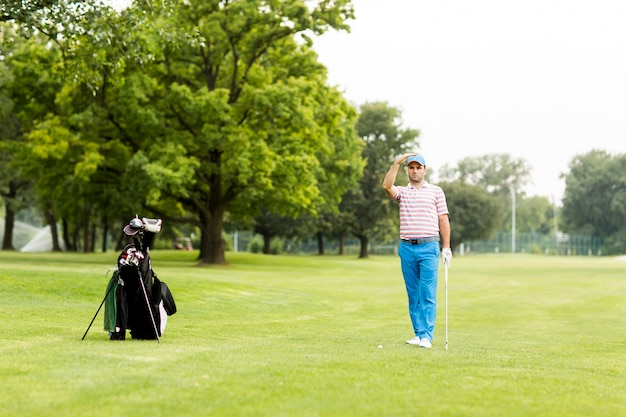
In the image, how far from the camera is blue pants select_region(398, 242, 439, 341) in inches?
444

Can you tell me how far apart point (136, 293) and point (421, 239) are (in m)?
3.85

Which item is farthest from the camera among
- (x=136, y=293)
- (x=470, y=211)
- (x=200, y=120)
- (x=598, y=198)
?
(x=598, y=198)

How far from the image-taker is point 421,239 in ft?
37.2

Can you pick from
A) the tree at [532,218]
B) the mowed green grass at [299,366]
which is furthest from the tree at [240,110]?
the tree at [532,218]

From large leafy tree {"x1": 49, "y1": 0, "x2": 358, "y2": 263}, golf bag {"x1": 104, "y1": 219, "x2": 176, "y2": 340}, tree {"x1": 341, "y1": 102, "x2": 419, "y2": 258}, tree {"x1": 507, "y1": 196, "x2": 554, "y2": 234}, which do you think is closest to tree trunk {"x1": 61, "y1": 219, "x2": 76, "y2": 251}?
tree {"x1": 341, "y1": 102, "x2": 419, "y2": 258}

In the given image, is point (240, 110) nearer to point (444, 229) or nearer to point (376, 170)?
point (444, 229)

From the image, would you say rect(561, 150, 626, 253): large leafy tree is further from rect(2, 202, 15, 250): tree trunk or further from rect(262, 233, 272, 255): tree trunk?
rect(2, 202, 15, 250): tree trunk

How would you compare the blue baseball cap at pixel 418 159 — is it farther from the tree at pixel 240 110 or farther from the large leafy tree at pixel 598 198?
the large leafy tree at pixel 598 198

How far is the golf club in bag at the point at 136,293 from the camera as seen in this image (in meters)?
10.4

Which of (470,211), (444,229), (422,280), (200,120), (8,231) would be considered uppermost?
(200,120)

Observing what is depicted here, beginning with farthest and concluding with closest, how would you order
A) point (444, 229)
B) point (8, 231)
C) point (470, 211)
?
point (470, 211)
point (8, 231)
point (444, 229)

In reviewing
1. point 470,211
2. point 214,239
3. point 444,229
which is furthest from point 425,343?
point 470,211

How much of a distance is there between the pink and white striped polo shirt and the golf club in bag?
3.32m

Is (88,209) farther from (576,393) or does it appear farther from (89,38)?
(576,393)
